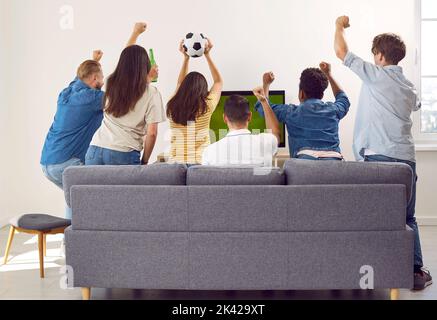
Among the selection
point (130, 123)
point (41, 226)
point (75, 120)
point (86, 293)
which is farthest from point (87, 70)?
point (86, 293)

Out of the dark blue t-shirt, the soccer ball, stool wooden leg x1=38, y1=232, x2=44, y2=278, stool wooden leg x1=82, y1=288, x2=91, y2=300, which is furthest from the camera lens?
the soccer ball

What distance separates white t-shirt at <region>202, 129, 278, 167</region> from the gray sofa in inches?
7.5

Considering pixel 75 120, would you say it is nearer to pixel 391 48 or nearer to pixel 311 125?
pixel 311 125

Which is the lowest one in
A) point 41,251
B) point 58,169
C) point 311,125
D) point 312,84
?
point 41,251

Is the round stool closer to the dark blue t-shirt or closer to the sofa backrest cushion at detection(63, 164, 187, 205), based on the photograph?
the dark blue t-shirt

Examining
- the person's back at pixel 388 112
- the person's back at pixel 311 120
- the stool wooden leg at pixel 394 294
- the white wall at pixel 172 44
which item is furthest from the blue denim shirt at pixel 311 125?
the white wall at pixel 172 44

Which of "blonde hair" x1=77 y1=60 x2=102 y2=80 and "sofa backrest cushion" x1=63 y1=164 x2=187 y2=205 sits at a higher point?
"blonde hair" x1=77 y1=60 x2=102 y2=80

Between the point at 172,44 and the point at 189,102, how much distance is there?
1670 mm

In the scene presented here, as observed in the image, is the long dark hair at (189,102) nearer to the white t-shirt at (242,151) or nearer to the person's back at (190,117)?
the person's back at (190,117)

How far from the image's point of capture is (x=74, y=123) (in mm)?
4324

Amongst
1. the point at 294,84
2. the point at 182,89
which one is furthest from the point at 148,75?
the point at 294,84

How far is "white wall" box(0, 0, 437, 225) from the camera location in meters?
5.77

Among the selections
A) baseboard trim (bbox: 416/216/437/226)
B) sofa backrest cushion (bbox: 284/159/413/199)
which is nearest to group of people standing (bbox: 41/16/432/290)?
sofa backrest cushion (bbox: 284/159/413/199)

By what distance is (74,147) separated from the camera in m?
4.39
